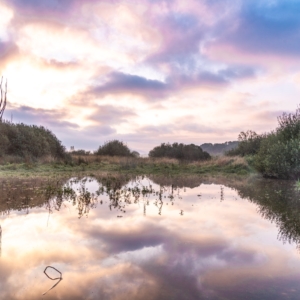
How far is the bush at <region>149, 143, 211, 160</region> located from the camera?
4655cm

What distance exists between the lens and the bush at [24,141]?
34.2 meters

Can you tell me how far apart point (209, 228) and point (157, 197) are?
5.25 m

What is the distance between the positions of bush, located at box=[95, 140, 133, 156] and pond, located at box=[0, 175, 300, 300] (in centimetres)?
3697

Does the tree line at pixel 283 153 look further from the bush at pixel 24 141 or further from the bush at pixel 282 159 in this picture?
the bush at pixel 24 141

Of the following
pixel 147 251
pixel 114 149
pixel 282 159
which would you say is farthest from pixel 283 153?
pixel 114 149

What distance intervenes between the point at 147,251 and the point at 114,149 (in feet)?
139

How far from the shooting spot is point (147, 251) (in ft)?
18.8

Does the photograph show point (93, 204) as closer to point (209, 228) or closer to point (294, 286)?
point (209, 228)

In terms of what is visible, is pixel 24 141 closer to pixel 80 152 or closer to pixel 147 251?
pixel 80 152

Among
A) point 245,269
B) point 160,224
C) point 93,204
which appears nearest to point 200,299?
point 245,269

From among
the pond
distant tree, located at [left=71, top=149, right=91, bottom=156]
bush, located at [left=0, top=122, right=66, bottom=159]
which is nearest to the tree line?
the pond

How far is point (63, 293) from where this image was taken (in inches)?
155

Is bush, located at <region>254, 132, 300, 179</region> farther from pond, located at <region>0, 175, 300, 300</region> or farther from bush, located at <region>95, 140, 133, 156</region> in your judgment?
bush, located at <region>95, 140, 133, 156</region>

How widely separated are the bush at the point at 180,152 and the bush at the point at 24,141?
55.9ft
